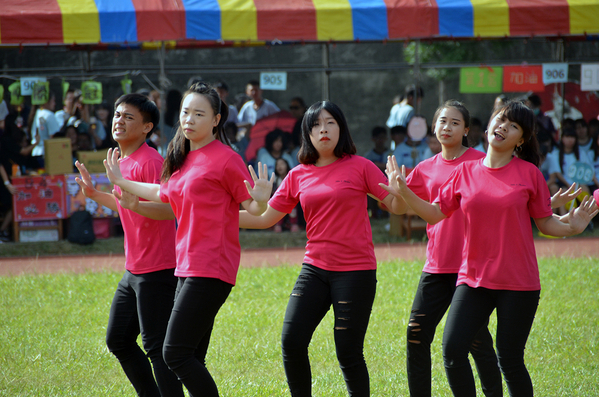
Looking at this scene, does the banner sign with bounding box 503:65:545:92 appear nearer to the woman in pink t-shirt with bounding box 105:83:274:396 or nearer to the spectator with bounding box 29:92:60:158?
the spectator with bounding box 29:92:60:158

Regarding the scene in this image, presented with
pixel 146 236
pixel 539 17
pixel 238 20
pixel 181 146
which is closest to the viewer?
pixel 181 146

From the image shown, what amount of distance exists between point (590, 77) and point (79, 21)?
25.8 ft

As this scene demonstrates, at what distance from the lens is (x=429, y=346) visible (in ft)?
11.6

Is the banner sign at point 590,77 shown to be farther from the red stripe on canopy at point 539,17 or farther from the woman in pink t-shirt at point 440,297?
the woman in pink t-shirt at point 440,297

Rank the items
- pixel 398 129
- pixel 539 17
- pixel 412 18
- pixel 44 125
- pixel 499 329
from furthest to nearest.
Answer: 1. pixel 398 129
2. pixel 44 125
3. pixel 539 17
4. pixel 412 18
5. pixel 499 329

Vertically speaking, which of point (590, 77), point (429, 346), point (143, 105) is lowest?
point (429, 346)

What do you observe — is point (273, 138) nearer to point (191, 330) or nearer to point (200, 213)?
point (200, 213)

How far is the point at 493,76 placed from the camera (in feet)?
32.6

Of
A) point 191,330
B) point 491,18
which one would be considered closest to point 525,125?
point 191,330

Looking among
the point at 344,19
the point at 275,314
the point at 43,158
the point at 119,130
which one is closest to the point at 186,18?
the point at 344,19

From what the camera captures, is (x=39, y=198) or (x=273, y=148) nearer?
(x=39, y=198)

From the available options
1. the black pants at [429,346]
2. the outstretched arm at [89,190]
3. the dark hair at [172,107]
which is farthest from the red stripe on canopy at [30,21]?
the black pants at [429,346]

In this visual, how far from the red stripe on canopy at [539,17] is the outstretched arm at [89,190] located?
7.68 metres

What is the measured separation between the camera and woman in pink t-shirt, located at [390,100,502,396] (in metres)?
3.53
